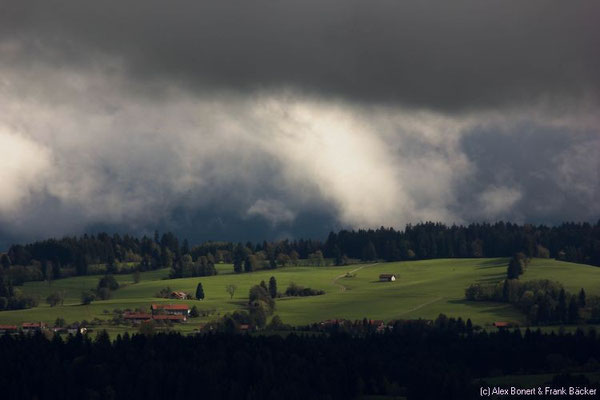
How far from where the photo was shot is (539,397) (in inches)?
7712

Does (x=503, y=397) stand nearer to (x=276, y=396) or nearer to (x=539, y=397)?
(x=539, y=397)

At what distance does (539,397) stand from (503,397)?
6.06 meters

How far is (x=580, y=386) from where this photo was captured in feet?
653

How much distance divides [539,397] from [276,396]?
4437cm

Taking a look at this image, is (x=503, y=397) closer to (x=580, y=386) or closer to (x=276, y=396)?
(x=580, y=386)

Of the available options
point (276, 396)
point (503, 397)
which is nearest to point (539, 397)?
point (503, 397)

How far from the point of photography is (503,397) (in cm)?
19800

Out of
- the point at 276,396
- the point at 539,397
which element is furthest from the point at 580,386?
the point at 276,396

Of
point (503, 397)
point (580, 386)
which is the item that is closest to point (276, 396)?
point (503, 397)

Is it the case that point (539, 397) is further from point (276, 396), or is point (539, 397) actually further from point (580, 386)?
point (276, 396)

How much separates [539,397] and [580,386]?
8.42 m
